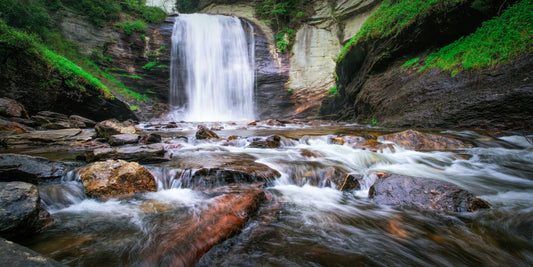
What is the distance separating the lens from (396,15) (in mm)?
9008

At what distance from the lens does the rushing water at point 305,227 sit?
57.1 inches

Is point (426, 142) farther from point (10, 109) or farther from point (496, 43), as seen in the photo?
point (10, 109)

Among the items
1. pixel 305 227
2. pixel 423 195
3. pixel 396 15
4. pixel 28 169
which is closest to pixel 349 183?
pixel 423 195

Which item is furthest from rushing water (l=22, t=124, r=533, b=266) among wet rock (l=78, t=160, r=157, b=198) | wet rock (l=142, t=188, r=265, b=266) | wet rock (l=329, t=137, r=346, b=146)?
wet rock (l=329, t=137, r=346, b=146)

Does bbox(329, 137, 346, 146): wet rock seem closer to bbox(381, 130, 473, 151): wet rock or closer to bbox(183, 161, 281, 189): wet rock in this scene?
bbox(381, 130, 473, 151): wet rock

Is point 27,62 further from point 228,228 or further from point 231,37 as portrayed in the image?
point 231,37

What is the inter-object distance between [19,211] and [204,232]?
1404mm

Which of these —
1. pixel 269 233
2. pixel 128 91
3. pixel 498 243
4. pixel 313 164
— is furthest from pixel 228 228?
pixel 128 91

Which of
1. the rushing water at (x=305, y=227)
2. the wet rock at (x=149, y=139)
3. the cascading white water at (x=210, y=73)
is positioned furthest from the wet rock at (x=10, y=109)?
the cascading white water at (x=210, y=73)

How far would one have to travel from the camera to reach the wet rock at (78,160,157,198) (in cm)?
248

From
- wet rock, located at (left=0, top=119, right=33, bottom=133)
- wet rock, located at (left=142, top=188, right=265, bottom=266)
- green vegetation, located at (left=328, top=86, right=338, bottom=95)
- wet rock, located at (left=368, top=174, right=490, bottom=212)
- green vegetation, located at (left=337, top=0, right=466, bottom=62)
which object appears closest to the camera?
wet rock, located at (left=142, top=188, right=265, bottom=266)

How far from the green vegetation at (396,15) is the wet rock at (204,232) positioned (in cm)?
976

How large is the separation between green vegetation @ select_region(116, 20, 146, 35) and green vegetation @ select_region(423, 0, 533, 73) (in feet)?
72.5

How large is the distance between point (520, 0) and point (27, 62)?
54.3ft
